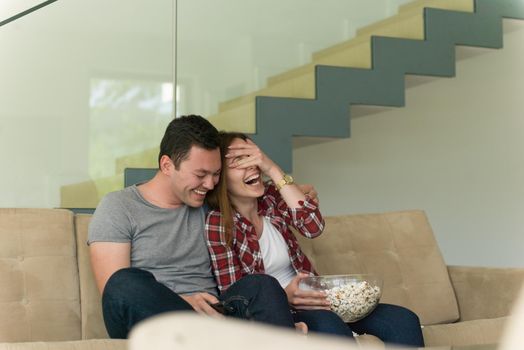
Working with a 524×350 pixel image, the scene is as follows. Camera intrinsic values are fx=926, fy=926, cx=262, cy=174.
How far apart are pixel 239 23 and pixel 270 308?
85.2 inches

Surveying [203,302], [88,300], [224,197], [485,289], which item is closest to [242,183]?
[224,197]

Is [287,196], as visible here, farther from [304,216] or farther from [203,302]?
[203,302]

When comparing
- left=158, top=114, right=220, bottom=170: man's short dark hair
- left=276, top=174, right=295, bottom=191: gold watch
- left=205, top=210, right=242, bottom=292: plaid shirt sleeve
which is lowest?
left=205, top=210, right=242, bottom=292: plaid shirt sleeve

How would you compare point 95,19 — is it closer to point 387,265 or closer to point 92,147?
point 92,147

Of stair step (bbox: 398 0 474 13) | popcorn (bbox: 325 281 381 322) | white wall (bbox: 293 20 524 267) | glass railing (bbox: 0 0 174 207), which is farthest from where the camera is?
white wall (bbox: 293 20 524 267)

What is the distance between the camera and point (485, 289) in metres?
3.35

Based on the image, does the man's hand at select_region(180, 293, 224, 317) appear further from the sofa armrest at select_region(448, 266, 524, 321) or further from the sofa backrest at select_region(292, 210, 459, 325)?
the sofa armrest at select_region(448, 266, 524, 321)

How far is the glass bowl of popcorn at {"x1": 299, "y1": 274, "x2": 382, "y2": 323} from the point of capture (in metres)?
2.57

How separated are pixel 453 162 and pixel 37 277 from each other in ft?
13.3

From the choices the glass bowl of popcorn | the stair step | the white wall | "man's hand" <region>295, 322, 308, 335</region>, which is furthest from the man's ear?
the white wall

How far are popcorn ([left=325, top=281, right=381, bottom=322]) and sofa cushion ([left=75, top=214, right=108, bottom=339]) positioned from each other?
0.66 meters

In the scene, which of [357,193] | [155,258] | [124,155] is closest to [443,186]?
[357,193]

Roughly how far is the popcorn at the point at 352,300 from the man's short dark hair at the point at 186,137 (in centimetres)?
55

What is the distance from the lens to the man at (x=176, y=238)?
2.35 metres
